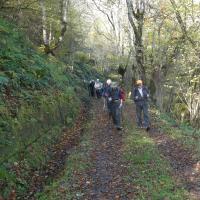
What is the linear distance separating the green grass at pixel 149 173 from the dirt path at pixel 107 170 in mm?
252

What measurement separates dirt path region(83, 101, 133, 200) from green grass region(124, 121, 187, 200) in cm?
25

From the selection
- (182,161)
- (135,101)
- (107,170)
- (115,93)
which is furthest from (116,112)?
(107,170)

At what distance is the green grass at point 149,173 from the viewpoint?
8.80 metres

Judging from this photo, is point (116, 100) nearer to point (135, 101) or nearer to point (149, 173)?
point (135, 101)

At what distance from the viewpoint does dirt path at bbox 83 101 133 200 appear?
920 centimetres

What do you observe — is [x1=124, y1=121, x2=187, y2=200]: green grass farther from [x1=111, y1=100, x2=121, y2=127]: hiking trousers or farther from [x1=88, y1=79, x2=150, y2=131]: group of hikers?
[x1=111, y1=100, x2=121, y2=127]: hiking trousers

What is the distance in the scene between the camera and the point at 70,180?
10.1 meters

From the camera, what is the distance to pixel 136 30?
2347 centimetres

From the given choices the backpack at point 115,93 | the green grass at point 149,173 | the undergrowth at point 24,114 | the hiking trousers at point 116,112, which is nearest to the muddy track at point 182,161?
the green grass at point 149,173

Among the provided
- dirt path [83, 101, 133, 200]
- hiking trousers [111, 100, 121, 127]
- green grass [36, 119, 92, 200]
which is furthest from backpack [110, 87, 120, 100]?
green grass [36, 119, 92, 200]

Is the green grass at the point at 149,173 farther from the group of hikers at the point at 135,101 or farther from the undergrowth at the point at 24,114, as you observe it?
the undergrowth at the point at 24,114

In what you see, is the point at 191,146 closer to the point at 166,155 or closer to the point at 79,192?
the point at 166,155

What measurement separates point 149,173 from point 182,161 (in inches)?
62.7

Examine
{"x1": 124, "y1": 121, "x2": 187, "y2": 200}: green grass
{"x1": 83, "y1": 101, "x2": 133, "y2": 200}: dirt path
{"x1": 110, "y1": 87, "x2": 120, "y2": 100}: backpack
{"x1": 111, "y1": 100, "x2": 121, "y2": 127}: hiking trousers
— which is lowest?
{"x1": 83, "y1": 101, "x2": 133, "y2": 200}: dirt path
